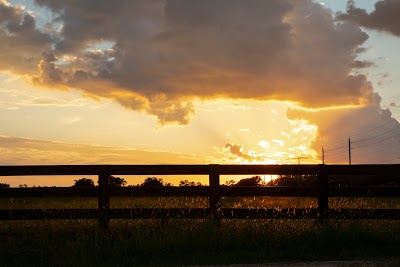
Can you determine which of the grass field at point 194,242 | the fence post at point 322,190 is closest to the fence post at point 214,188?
the grass field at point 194,242

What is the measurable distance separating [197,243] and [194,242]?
0.06 meters

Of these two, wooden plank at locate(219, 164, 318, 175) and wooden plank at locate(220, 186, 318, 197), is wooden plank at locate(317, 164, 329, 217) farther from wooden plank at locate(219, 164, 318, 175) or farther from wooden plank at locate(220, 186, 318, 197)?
wooden plank at locate(220, 186, 318, 197)

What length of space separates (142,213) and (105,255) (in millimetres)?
2415

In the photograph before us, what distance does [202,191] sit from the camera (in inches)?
467

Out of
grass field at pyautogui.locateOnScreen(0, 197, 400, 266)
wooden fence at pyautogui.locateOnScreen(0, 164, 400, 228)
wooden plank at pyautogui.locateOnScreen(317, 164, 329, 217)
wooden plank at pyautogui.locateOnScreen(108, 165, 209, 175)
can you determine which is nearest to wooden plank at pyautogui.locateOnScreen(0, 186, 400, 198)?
wooden fence at pyautogui.locateOnScreen(0, 164, 400, 228)

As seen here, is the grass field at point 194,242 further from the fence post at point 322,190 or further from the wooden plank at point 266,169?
the wooden plank at point 266,169

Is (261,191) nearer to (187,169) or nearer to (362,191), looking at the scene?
(187,169)

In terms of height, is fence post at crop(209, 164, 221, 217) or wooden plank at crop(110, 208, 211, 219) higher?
fence post at crop(209, 164, 221, 217)

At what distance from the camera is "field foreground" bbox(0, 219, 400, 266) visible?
909 cm

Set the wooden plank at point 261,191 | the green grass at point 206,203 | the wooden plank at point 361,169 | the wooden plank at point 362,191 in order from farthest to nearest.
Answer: the green grass at point 206,203 < the wooden plank at point 361,169 < the wooden plank at point 362,191 < the wooden plank at point 261,191

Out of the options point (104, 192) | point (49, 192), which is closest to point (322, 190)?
point (104, 192)

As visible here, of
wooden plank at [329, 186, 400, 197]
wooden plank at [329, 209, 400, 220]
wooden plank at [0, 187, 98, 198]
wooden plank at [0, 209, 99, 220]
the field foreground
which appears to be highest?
wooden plank at [0, 187, 98, 198]

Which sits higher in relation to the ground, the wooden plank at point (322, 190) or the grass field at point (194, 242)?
the wooden plank at point (322, 190)

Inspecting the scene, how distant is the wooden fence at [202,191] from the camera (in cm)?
1171
